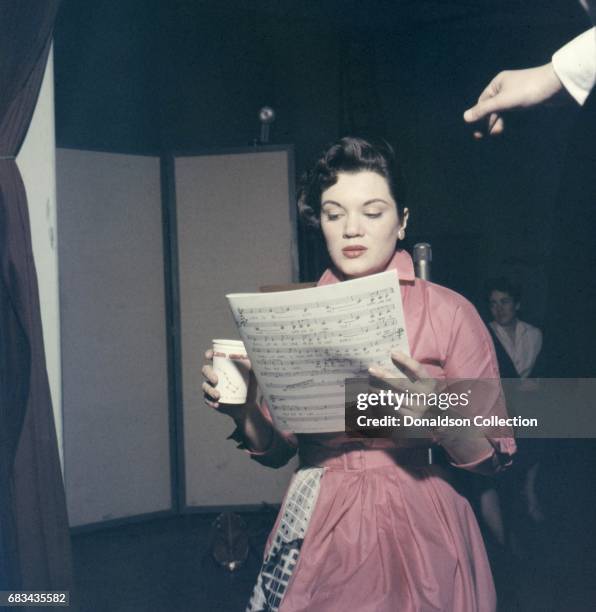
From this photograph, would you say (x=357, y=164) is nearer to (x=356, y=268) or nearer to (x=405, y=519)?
(x=356, y=268)

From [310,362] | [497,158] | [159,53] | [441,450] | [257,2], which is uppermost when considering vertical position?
[257,2]

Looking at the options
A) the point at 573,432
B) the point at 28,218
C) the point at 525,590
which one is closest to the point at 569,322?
the point at 573,432

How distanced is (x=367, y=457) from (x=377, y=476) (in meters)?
0.04

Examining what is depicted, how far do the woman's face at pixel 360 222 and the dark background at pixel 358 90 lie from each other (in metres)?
2.66

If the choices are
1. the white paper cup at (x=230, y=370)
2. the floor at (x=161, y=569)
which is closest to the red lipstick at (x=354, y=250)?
the white paper cup at (x=230, y=370)

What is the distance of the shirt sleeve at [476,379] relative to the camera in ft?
4.43

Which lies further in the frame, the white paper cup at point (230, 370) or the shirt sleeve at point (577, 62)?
the white paper cup at point (230, 370)

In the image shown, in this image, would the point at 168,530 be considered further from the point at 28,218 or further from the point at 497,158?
the point at 497,158

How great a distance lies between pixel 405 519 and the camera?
139cm

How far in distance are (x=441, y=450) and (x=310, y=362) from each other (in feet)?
1.40

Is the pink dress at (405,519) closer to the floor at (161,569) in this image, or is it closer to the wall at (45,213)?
the wall at (45,213)

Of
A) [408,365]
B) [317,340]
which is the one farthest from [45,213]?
[408,365]

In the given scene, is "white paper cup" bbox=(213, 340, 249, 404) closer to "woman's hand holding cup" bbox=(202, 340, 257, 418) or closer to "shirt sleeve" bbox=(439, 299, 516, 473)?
"woman's hand holding cup" bbox=(202, 340, 257, 418)

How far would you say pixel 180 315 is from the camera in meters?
4.07
